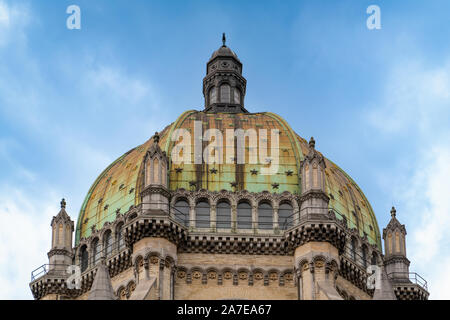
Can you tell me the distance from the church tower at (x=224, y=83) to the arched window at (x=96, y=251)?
54.4ft

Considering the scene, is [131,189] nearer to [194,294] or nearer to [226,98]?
[194,294]

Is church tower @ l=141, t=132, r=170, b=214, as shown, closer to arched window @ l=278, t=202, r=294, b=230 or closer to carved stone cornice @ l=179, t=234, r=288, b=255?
carved stone cornice @ l=179, t=234, r=288, b=255

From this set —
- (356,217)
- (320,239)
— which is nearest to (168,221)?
(320,239)

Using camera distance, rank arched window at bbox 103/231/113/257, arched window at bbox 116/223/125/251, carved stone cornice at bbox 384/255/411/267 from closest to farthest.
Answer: arched window at bbox 116/223/125/251, arched window at bbox 103/231/113/257, carved stone cornice at bbox 384/255/411/267

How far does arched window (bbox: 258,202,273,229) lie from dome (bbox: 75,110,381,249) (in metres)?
1.13

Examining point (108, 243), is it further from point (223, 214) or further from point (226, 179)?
point (226, 179)

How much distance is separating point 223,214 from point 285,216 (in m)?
4.15

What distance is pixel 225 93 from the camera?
3770 inches

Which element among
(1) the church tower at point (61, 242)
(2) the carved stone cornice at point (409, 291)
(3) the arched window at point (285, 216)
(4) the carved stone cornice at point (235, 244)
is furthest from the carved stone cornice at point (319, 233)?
(1) the church tower at point (61, 242)

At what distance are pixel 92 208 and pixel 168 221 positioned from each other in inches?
465

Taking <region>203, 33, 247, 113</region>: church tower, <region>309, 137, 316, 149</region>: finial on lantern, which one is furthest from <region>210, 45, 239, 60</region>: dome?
<region>309, 137, 316, 149</region>: finial on lantern

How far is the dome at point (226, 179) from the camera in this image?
8075 cm

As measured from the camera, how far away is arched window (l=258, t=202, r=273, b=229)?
79.1 metres

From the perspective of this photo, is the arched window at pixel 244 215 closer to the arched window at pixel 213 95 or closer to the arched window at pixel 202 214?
the arched window at pixel 202 214
